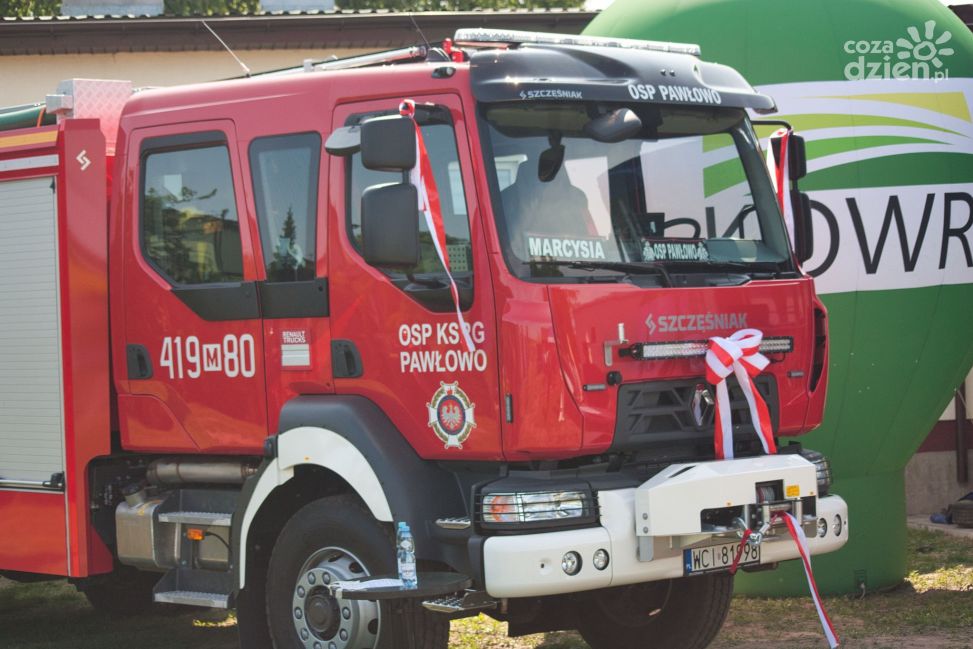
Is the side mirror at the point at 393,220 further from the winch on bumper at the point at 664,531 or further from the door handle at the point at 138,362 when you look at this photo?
the door handle at the point at 138,362

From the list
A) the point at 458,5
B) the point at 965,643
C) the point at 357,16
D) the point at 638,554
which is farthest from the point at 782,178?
the point at 458,5

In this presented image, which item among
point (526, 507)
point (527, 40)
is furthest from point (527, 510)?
point (527, 40)

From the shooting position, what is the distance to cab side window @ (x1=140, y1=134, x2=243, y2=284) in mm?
7488

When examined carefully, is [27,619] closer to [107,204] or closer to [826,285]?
[107,204]

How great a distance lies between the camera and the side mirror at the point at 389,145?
20.7ft

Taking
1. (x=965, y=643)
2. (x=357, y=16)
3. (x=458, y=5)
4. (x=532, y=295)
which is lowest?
(x=965, y=643)

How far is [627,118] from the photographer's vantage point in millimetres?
6707

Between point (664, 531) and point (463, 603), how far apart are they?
2.88ft

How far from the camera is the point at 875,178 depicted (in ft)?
30.9

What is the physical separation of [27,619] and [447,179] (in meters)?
5.20

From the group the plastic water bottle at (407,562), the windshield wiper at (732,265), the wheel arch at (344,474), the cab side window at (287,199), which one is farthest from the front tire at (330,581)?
the windshield wiper at (732,265)

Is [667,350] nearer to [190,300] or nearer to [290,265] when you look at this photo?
Answer: [290,265]

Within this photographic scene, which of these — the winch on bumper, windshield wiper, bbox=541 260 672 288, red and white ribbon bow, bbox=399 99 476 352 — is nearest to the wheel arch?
the winch on bumper

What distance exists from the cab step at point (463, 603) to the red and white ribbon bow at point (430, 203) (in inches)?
40.2
